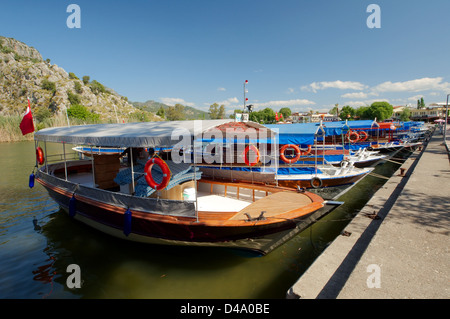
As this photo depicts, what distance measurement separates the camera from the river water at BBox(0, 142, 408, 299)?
5.15m

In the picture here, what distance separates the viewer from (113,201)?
20.9ft

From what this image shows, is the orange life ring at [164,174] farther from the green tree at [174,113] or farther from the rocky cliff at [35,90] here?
the green tree at [174,113]

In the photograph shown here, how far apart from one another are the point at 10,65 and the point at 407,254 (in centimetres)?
14452

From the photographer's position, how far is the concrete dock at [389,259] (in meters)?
3.44

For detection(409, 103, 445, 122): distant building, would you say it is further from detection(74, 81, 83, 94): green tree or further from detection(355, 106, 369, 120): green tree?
detection(74, 81, 83, 94): green tree

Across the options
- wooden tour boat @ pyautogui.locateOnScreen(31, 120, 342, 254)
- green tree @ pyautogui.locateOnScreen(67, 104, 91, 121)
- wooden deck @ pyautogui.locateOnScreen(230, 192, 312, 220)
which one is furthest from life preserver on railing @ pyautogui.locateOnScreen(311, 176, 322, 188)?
green tree @ pyautogui.locateOnScreen(67, 104, 91, 121)

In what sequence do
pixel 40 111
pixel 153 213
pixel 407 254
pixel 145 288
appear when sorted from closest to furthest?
pixel 407 254, pixel 145 288, pixel 153 213, pixel 40 111

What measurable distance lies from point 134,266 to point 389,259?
5709 mm

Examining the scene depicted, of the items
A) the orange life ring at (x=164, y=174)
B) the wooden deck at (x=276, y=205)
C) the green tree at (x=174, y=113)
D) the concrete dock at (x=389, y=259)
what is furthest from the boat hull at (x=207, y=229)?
the green tree at (x=174, y=113)

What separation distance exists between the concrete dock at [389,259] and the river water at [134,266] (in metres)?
0.97

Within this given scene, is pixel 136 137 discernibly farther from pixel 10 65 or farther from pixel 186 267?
pixel 10 65

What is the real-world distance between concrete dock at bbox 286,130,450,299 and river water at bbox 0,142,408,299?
0.97 meters

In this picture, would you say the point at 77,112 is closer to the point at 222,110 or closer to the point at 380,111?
the point at 222,110
